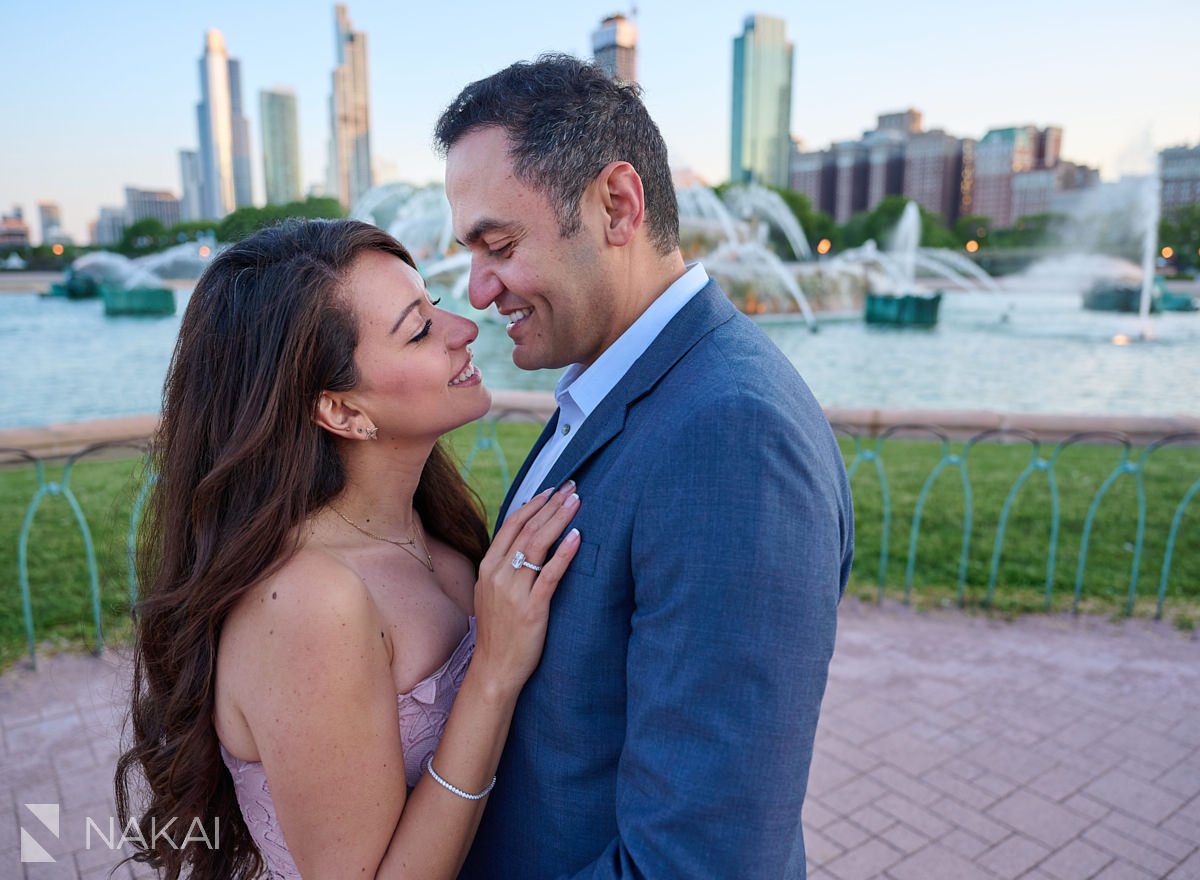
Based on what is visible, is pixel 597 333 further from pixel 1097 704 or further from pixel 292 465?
pixel 1097 704

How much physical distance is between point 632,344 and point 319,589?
73 cm

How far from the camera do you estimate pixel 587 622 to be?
1379 mm

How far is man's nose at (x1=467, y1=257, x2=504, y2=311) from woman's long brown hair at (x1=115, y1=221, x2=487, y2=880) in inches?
10.1

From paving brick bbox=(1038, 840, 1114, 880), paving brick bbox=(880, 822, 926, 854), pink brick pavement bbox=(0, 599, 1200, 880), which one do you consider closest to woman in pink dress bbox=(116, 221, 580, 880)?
pink brick pavement bbox=(0, 599, 1200, 880)

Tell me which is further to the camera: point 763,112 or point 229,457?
point 763,112

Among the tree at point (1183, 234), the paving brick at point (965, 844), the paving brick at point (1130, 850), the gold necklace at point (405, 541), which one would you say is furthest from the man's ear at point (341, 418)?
the tree at point (1183, 234)

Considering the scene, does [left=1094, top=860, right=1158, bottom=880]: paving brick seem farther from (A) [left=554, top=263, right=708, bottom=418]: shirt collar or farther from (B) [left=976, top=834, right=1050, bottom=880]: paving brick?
(A) [left=554, top=263, right=708, bottom=418]: shirt collar

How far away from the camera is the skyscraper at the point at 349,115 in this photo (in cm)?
7544

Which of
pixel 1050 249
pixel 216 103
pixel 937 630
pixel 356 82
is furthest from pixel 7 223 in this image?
pixel 937 630

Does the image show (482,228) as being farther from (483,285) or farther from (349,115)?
(349,115)

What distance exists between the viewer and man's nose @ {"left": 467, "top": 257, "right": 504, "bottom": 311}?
5.50ft

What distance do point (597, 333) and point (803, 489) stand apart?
61 cm

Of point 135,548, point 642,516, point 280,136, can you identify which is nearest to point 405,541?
point 642,516

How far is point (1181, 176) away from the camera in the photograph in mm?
64875
